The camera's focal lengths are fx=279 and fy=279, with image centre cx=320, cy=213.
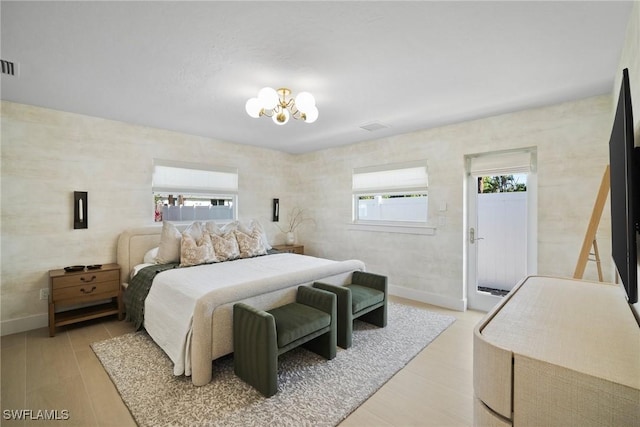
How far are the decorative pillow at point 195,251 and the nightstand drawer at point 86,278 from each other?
81 cm

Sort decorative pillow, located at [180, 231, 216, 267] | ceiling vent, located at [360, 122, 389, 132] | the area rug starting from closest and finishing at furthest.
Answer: the area rug, decorative pillow, located at [180, 231, 216, 267], ceiling vent, located at [360, 122, 389, 132]

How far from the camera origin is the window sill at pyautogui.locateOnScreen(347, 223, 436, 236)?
3994mm

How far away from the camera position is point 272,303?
8.35ft

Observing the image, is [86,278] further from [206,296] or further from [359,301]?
[359,301]

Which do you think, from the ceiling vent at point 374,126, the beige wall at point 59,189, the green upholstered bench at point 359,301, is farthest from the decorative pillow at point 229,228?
the ceiling vent at point 374,126

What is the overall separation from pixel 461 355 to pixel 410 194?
232cm

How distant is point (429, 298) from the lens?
13.0 ft

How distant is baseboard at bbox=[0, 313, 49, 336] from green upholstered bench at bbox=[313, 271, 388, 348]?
10.2 ft

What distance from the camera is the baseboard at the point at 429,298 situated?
3694 millimetres

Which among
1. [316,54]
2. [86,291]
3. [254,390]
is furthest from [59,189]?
[316,54]

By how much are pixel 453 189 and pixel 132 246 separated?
4.25 metres

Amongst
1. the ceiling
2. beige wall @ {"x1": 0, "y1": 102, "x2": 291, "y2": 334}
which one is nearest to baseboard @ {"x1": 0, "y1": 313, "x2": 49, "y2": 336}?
beige wall @ {"x1": 0, "y1": 102, "x2": 291, "y2": 334}

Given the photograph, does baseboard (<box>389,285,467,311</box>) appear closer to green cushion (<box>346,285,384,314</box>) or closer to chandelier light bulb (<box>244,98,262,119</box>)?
green cushion (<box>346,285,384,314</box>)

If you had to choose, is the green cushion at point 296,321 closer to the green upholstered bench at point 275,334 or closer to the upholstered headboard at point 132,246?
the green upholstered bench at point 275,334
